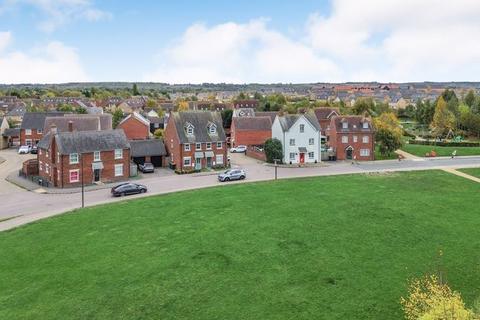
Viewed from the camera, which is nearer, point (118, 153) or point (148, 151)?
point (118, 153)

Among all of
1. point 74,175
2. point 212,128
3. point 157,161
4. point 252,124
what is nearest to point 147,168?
point 157,161

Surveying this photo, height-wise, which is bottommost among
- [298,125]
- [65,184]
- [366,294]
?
[366,294]

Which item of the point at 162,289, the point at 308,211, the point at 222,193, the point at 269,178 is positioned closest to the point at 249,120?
the point at 269,178

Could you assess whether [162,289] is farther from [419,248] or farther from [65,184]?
[65,184]

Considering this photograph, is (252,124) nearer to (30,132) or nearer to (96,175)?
(96,175)

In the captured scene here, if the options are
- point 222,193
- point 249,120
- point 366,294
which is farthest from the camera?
point 249,120

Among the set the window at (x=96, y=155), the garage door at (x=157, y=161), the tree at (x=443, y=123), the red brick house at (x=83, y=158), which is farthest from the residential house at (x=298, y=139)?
the tree at (x=443, y=123)

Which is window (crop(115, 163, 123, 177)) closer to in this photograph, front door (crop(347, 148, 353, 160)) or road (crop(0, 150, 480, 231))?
road (crop(0, 150, 480, 231))
